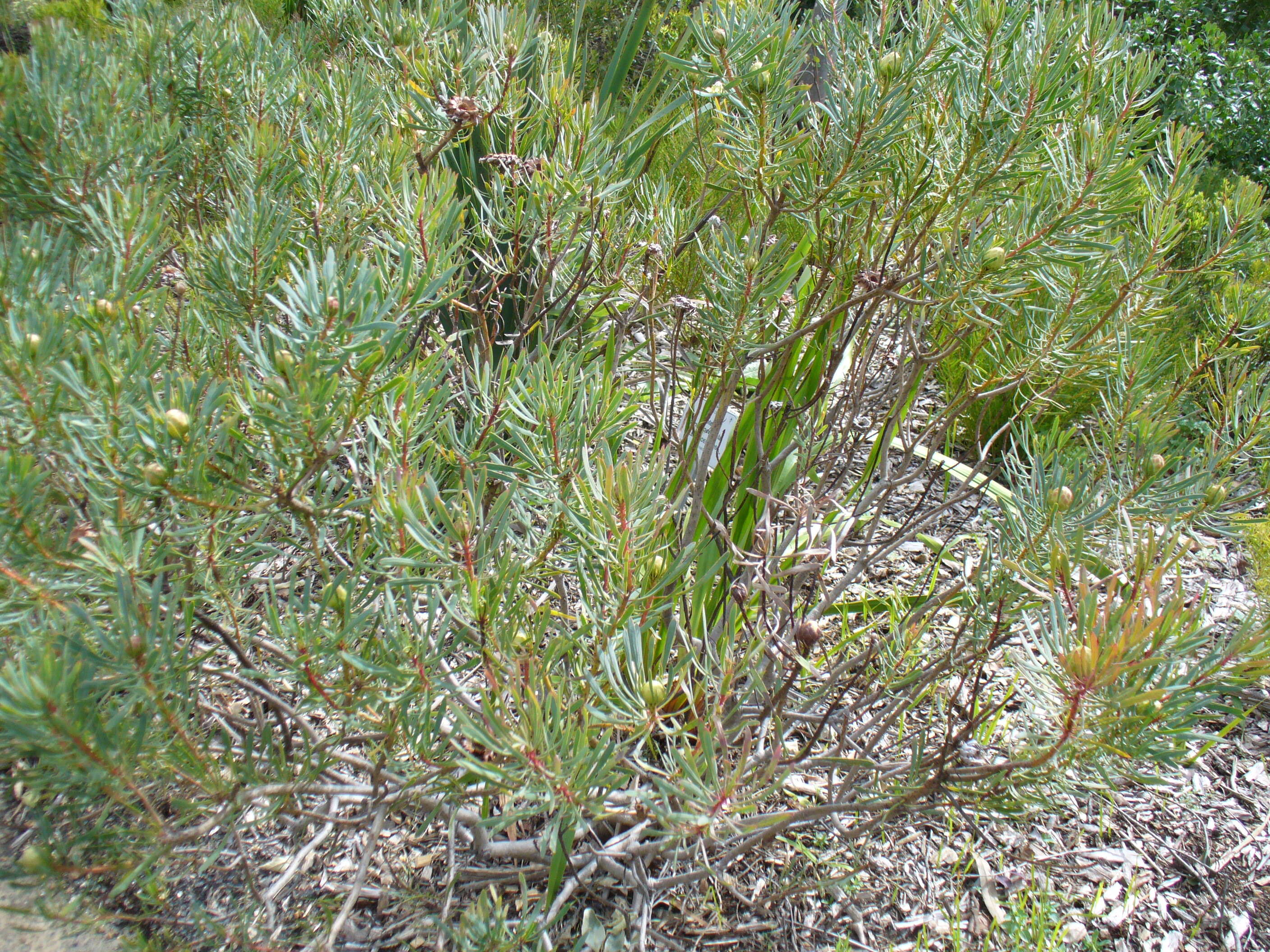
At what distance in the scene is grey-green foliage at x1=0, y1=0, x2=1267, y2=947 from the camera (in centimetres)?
68

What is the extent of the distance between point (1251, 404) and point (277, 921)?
1.63m

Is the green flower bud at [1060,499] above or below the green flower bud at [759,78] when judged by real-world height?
below

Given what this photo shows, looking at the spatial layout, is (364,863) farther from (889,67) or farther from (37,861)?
(889,67)

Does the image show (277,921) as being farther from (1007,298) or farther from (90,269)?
(1007,298)

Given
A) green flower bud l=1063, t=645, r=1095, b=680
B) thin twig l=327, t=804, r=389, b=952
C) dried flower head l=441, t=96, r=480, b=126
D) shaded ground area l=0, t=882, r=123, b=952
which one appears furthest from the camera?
shaded ground area l=0, t=882, r=123, b=952

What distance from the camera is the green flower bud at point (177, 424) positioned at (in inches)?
24.3

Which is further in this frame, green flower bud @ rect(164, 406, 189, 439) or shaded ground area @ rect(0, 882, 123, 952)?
shaded ground area @ rect(0, 882, 123, 952)

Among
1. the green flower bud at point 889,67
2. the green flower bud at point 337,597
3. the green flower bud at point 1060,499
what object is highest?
the green flower bud at point 889,67

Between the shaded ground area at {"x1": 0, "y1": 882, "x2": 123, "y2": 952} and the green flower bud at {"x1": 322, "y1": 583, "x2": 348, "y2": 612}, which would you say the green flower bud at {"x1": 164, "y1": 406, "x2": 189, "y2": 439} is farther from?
the shaded ground area at {"x1": 0, "y1": 882, "x2": 123, "y2": 952}

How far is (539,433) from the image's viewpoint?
843 millimetres

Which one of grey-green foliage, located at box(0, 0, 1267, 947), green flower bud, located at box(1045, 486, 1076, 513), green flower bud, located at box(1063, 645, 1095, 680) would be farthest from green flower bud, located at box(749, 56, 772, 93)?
green flower bud, located at box(1063, 645, 1095, 680)

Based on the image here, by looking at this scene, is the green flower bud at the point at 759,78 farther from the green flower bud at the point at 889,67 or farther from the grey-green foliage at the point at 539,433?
the green flower bud at the point at 889,67

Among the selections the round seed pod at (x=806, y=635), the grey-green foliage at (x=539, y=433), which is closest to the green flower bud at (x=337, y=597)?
the grey-green foliage at (x=539, y=433)

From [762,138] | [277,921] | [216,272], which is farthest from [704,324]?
[277,921]
